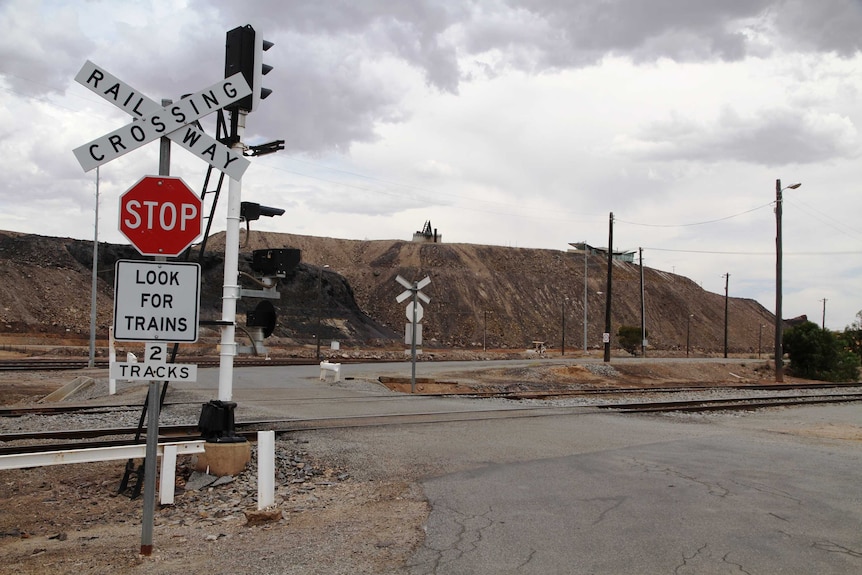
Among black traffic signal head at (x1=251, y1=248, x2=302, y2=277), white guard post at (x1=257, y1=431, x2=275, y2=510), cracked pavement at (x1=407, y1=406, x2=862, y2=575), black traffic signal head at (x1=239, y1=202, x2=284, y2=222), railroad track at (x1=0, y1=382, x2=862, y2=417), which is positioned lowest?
railroad track at (x1=0, y1=382, x2=862, y2=417)

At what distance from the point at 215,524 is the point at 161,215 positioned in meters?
3.35

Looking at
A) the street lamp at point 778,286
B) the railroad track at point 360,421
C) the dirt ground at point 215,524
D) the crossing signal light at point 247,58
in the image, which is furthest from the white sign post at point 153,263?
the street lamp at point 778,286

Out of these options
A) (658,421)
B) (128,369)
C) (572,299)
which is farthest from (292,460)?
(572,299)

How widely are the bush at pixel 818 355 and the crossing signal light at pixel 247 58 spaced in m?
45.2

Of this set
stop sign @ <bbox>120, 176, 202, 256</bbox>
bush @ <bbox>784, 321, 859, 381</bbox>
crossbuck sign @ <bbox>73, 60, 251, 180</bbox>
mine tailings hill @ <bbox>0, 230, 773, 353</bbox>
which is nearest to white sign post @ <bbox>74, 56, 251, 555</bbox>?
crossbuck sign @ <bbox>73, 60, 251, 180</bbox>

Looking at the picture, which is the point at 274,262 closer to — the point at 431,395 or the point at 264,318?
the point at 264,318

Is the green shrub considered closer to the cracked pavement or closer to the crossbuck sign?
the cracked pavement

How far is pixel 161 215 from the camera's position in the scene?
5.57m

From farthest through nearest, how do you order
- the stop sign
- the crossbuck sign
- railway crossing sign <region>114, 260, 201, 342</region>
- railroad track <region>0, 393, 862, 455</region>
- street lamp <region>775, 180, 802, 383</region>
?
street lamp <region>775, 180, 802, 383</region>, railroad track <region>0, 393, 862, 455</region>, the crossbuck sign, the stop sign, railway crossing sign <region>114, 260, 201, 342</region>

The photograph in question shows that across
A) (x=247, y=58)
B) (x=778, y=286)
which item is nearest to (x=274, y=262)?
(x=247, y=58)

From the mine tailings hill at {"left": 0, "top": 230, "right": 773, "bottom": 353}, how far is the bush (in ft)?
125

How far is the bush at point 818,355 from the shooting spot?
4559cm

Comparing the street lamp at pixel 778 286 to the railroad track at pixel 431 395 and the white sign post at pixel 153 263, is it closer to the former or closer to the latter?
the railroad track at pixel 431 395

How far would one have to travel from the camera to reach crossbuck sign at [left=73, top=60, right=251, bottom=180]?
5684mm
